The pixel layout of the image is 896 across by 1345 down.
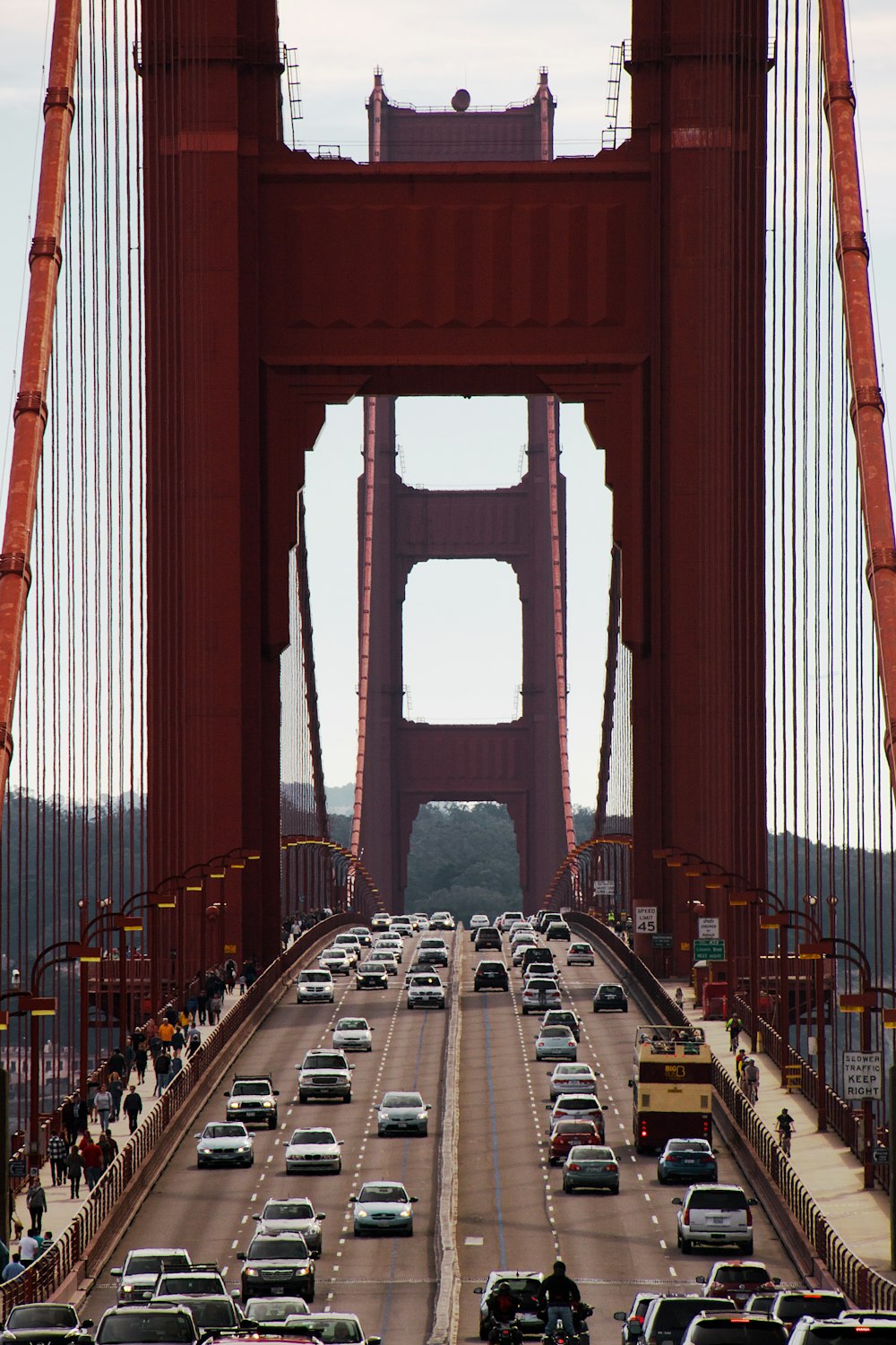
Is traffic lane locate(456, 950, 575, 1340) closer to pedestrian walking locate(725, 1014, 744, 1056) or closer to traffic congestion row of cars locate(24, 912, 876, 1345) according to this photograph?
traffic congestion row of cars locate(24, 912, 876, 1345)

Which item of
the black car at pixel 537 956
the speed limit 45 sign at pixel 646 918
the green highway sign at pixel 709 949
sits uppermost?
the speed limit 45 sign at pixel 646 918

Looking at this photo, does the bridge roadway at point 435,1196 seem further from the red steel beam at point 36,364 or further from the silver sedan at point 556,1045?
the red steel beam at point 36,364

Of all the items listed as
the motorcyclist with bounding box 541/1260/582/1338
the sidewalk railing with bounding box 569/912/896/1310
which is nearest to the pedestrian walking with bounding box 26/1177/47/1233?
the sidewalk railing with bounding box 569/912/896/1310

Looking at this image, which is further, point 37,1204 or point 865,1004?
point 865,1004

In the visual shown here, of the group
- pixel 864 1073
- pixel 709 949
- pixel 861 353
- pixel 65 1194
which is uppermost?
pixel 861 353

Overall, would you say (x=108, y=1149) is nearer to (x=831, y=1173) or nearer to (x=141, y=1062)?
(x=141, y=1062)

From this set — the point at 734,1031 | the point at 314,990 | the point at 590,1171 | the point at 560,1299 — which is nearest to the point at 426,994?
the point at 314,990

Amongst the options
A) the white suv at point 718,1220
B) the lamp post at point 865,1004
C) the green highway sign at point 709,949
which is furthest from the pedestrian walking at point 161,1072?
the green highway sign at point 709,949
